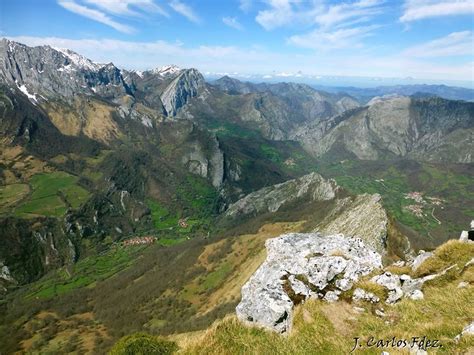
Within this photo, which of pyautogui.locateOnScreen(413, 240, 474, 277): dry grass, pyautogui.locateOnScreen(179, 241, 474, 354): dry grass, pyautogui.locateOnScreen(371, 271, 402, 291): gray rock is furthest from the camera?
pyautogui.locateOnScreen(413, 240, 474, 277): dry grass

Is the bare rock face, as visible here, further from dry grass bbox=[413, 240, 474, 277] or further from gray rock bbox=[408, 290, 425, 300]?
gray rock bbox=[408, 290, 425, 300]

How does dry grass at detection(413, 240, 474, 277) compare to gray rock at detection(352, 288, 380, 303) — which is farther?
dry grass at detection(413, 240, 474, 277)

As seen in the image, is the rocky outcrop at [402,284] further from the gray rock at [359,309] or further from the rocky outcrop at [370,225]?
the rocky outcrop at [370,225]

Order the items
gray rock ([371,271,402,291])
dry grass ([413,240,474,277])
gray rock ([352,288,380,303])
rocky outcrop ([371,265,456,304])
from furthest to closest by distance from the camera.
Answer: dry grass ([413,240,474,277]) → gray rock ([371,271,402,291]) → gray rock ([352,288,380,303]) → rocky outcrop ([371,265,456,304])

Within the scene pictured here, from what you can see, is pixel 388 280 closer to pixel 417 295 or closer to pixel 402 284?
pixel 402 284

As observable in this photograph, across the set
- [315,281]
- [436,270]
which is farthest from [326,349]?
[436,270]

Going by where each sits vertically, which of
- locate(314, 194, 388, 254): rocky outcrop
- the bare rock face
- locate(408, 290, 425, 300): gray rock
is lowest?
locate(314, 194, 388, 254): rocky outcrop

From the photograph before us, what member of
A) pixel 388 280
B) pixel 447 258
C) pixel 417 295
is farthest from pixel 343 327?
pixel 447 258

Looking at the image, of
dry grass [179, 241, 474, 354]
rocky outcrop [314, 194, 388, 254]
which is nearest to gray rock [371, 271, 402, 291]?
dry grass [179, 241, 474, 354]

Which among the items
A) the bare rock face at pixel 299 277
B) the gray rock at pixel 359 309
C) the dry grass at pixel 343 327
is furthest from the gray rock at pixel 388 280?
the gray rock at pixel 359 309
